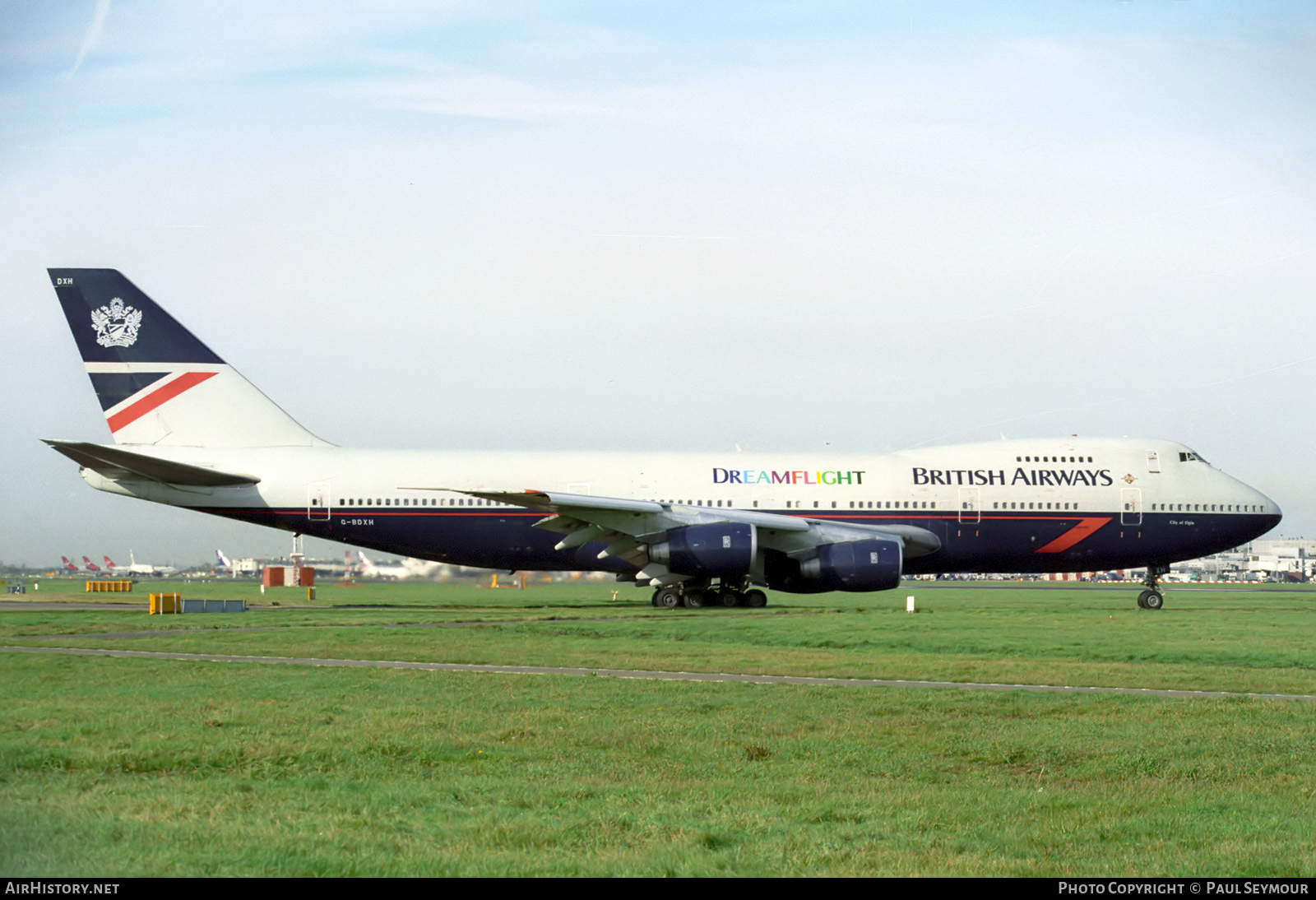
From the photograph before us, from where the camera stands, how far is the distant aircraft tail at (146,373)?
38.3m

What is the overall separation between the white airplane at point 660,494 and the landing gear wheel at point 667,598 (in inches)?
3.0

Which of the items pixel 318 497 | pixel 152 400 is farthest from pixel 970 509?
pixel 152 400

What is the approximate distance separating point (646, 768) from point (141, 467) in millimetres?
28687

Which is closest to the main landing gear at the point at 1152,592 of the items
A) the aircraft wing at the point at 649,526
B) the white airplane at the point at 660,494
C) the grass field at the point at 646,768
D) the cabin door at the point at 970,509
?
the white airplane at the point at 660,494

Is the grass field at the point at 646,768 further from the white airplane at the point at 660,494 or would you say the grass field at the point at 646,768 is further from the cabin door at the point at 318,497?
the cabin door at the point at 318,497

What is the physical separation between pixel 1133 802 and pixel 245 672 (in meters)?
12.1

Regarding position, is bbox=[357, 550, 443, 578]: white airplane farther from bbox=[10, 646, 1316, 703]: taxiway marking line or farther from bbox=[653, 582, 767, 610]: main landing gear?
bbox=[10, 646, 1316, 703]: taxiway marking line

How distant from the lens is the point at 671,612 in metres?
34.1

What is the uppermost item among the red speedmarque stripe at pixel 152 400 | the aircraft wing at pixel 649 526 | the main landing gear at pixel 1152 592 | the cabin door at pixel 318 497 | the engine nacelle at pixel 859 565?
the red speedmarque stripe at pixel 152 400

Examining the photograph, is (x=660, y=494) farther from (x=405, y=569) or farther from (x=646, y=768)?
(x=646, y=768)

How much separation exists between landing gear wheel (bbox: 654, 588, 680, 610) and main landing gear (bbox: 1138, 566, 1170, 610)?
1447 centimetres

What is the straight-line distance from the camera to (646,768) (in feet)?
35.0

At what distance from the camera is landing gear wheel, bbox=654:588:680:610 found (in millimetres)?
37281

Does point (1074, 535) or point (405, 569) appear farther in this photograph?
point (405, 569)
